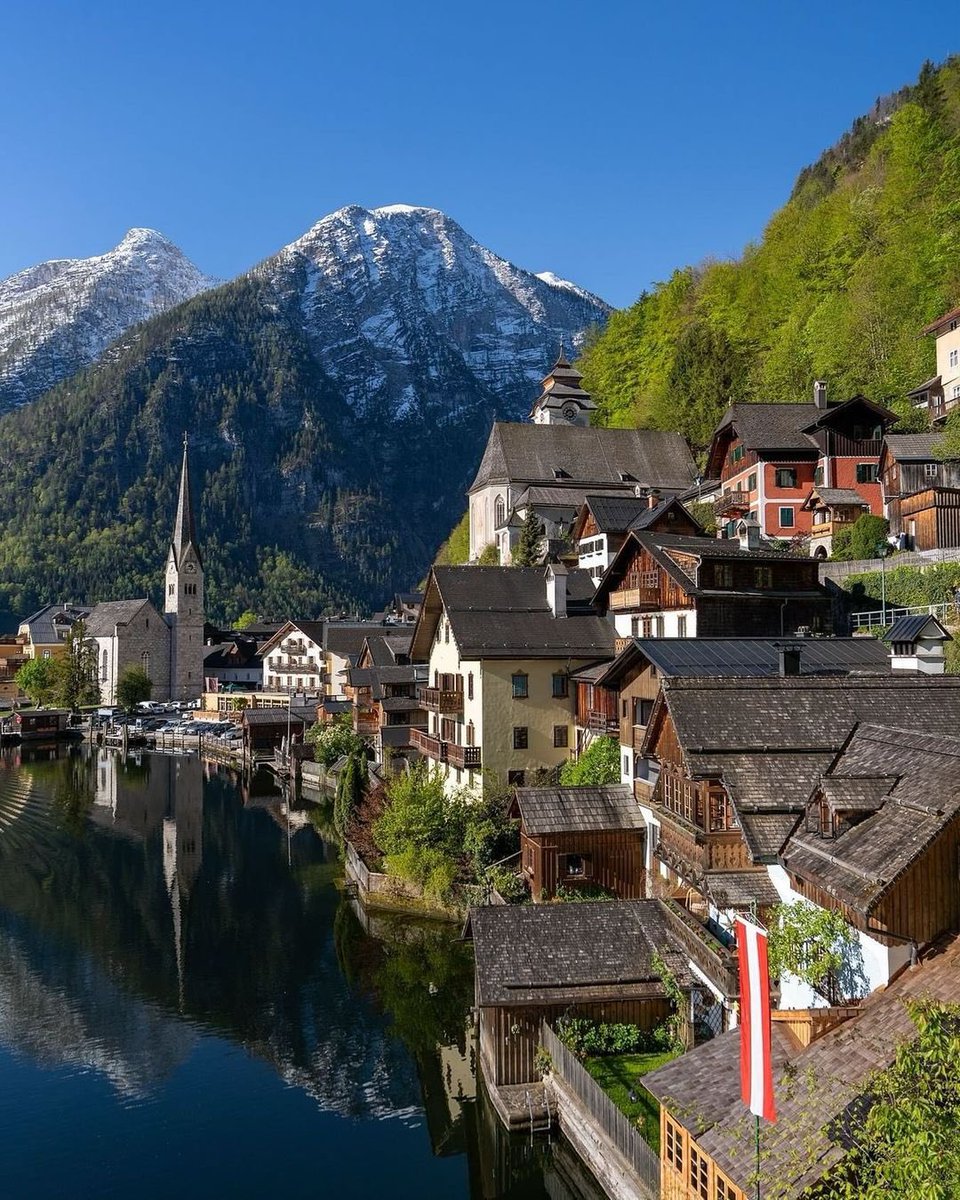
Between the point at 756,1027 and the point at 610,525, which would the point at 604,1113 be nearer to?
the point at 756,1027

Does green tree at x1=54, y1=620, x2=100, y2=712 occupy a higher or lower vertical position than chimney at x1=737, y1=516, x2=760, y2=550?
lower

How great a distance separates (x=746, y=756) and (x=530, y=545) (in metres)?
48.1

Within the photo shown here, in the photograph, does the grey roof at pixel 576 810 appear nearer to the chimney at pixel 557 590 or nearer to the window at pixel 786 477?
the chimney at pixel 557 590

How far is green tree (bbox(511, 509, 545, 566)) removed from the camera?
228 ft

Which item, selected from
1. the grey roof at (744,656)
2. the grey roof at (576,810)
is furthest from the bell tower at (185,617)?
the grey roof at (744,656)

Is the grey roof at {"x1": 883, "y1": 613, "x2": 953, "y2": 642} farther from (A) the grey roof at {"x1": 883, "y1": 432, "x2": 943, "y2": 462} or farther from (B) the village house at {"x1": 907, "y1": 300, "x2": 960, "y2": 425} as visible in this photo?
(B) the village house at {"x1": 907, "y1": 300, "x2": 960, "y2": 425}

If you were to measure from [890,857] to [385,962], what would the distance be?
2249cm

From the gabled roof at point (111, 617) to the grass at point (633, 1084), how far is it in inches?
4836

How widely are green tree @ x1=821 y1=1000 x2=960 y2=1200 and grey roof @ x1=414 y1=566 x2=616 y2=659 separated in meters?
29.9

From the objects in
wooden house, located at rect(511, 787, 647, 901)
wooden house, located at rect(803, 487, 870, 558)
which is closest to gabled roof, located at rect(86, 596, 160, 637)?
wooden house, located at rect(803, 487, 870, 558)

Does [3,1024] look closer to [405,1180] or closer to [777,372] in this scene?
[405,1180]

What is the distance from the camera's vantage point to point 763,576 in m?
39.5

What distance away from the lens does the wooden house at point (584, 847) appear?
29312 millimetres

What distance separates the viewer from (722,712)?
2430cm
